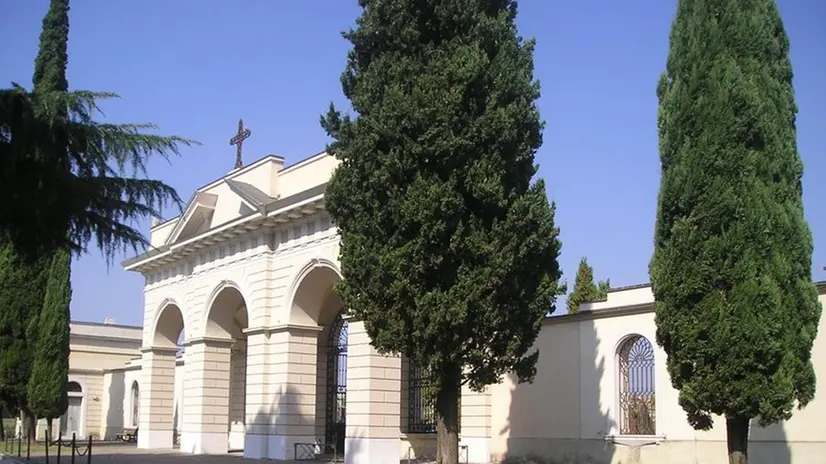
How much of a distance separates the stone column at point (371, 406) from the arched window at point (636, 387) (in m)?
5.47

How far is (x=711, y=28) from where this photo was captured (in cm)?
1312

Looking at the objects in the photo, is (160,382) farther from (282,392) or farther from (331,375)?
(282,392)

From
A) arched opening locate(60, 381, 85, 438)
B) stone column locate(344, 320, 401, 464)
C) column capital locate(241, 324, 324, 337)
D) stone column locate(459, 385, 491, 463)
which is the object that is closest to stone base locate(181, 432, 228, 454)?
column capital locate(241, 324, 324, 337)

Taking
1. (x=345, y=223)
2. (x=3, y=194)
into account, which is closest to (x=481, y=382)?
(x=345, y=223)

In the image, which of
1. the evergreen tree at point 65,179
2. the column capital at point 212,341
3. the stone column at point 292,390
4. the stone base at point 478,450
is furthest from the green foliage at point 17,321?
the evergreen tree at point 65,179

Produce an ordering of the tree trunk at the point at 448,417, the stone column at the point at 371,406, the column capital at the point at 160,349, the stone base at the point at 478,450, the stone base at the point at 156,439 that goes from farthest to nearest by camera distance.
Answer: the column capital at the point at 160,349
the stone base at the point at 156,439
the stone base at the point at 478,450
the stone column at the point at 371,406
the tree trunk at the point at 448,417

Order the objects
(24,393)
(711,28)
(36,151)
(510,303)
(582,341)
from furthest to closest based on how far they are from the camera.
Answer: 1. (24,393)
2. (582,341)
3. (510,303)
4. (711,28)
5. (36,151)

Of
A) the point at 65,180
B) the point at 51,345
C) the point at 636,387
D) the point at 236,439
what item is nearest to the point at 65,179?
the point at 65,180

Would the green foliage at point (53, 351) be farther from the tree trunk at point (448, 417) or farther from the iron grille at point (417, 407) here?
→ the tree trunk at point (448, 417)

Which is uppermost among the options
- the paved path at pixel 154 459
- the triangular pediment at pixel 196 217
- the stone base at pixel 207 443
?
the triangular pediment at pixel 196 217

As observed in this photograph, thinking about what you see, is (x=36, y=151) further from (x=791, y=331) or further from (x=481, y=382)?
(x=791, y=331)

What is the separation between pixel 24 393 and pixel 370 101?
21474mm

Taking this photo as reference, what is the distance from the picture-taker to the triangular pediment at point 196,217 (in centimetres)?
3034

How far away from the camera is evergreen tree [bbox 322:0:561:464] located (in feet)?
47.2
